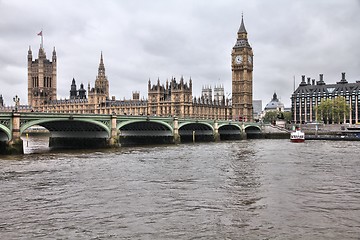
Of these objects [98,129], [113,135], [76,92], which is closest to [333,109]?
[98,129]

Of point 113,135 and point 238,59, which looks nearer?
point 113,135

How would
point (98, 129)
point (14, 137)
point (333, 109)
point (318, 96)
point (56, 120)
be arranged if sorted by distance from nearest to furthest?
point (14, 137)
point (56, 120)
point (98, 129)
point (333, 109)
point (318, 96)

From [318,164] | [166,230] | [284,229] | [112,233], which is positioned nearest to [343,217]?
[284,229]

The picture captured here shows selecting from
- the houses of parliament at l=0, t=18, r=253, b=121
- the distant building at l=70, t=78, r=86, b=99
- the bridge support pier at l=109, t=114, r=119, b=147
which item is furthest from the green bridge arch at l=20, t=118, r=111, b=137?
→ the distant building at l=70, t=78, r=86, b=99

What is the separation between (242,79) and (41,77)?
75.8 meters

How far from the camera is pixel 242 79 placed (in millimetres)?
136000

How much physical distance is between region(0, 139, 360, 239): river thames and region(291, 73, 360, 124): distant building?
105 meters

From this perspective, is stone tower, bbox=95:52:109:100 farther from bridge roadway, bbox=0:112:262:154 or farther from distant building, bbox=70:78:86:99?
bridge roadway, bbox=0:112:262:154

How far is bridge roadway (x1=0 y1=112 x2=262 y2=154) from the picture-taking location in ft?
126

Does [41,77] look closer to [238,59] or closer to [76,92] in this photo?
[76,92]

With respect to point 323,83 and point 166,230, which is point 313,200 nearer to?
point 166,230

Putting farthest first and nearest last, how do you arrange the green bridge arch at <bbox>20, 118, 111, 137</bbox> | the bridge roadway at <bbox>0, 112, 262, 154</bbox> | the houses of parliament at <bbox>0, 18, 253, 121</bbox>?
1. the houses of parliament at <bbox>0, 18, 253, 121</bbox>
2. the green bridge arch at <bbox>20, 118, 111, 137</bbox>
3. the bridge roadway at <bbox>0, 112, 262, 154</bbox>

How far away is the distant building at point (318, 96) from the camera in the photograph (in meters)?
126

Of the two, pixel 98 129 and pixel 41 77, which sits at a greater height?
pixel 41 77
